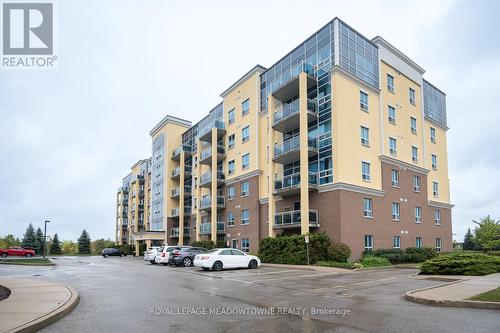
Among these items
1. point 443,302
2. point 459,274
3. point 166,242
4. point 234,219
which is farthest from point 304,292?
point 166,242

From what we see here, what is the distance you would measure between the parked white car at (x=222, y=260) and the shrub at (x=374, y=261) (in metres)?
8.29

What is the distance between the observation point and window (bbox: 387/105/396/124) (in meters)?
37.8

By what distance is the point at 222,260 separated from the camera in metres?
25.5

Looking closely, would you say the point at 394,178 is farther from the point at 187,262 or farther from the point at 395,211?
the point at 187,262

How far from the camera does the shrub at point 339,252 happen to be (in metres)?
29.6

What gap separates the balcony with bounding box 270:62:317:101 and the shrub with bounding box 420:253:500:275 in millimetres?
19202

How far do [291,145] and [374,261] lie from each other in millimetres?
11295

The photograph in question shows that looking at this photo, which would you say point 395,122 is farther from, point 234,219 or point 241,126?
point 234,219

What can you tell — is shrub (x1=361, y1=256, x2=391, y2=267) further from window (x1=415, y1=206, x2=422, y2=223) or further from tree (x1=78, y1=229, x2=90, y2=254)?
tree (x1=78, y1=229, x2=90, y2=254)

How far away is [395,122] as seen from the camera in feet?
126

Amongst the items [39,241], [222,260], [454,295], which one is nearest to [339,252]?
[222,260]

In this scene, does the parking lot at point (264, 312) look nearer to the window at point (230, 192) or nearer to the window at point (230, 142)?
the window at point (230, 192)

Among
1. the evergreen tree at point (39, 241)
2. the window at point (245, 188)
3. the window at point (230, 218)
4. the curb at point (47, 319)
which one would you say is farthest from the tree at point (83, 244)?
the curb at point (47, 319)

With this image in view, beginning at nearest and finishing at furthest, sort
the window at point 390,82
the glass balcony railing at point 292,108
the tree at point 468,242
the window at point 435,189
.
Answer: the glass balcony railing at point 292,108
the window at point 390,82
the window at point 435,189
the tree at point 468,242
